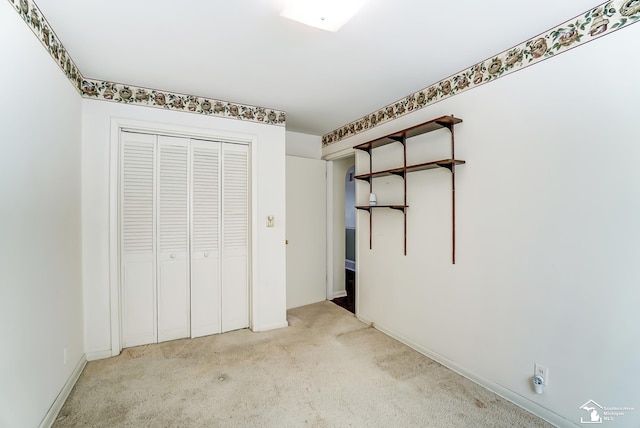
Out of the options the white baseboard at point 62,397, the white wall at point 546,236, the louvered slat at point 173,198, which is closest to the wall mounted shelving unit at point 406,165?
the white wall at point 546,236

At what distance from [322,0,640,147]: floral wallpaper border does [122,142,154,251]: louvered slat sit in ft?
8.14

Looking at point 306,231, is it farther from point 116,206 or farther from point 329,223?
point 116,206

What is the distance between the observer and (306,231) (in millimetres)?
4039

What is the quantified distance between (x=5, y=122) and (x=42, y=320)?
3.62 feet

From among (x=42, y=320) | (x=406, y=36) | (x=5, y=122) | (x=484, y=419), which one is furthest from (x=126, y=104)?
(x=484, y=419)

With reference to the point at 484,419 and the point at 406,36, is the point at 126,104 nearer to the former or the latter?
the point at 406,36

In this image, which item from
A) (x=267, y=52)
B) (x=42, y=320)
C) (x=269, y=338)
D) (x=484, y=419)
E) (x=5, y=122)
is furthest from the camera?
(x=269, y=338)

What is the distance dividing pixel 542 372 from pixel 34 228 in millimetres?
3110

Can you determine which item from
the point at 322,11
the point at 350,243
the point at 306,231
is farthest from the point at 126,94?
the point at 350,243

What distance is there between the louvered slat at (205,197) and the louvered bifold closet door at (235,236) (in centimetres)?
8

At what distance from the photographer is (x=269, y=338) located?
2955 mm

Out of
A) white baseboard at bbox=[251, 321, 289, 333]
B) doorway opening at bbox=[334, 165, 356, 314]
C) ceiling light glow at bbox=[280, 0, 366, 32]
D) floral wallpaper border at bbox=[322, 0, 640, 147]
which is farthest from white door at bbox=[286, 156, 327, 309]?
ceiling light glow at bbox=[280, 0, 366, 32]

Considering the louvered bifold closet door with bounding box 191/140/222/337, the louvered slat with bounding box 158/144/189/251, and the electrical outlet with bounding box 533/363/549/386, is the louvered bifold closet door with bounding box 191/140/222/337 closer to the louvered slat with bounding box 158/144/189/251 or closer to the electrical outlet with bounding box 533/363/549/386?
the louvered slat with bounding box 158/144/189/251

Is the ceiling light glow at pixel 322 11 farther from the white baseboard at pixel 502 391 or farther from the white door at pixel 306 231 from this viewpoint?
the white baseboard at pixel 502 391
